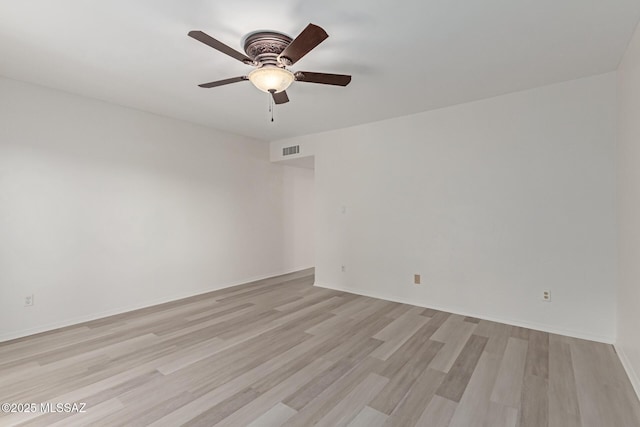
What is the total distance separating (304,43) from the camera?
1774 millimetres

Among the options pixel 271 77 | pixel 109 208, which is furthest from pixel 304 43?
pixel 109 208

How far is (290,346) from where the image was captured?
2770 mm

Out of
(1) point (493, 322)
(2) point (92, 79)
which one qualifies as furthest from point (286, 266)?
(2) point (92, 79)

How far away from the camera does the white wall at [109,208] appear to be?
9.98 ft

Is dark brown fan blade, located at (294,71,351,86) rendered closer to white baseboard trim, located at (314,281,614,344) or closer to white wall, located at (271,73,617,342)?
white wall, located at (271,73,617,342)

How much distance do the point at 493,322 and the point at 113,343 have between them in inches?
155

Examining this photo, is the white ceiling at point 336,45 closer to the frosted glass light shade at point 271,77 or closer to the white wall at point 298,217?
the frosted glass light shade at point 271,77

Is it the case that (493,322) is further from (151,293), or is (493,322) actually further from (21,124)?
(21,124)

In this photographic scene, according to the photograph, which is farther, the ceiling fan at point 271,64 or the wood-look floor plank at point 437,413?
the ceiling fan at point 271,64

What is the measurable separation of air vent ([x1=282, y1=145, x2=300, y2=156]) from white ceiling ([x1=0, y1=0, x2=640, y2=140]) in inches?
66.2

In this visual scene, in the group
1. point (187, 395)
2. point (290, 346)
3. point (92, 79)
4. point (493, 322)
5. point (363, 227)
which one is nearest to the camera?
point (187, 395)

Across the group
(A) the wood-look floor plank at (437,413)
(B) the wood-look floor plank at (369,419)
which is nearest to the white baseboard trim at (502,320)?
(A) the wood-look floor plank at (437,413)

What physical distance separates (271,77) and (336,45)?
611 mm

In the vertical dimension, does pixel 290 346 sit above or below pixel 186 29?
below
